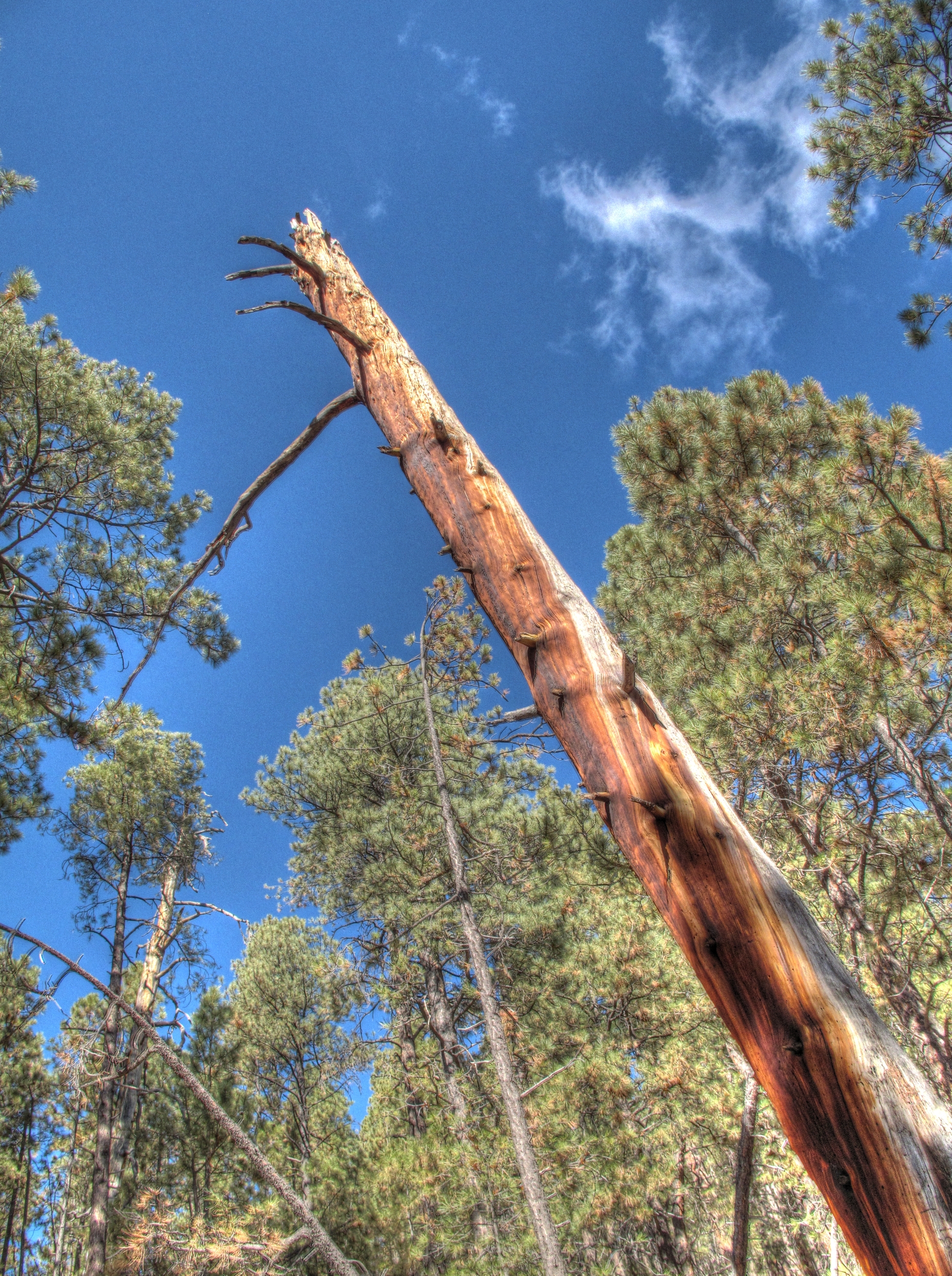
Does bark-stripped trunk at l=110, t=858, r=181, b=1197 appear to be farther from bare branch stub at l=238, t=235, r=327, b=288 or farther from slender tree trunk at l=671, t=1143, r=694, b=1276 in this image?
bare branch stub at l=238, t=235, r=327, b=288

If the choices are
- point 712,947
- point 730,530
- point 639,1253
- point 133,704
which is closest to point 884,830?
point 730,530

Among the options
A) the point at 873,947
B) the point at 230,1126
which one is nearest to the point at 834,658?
the point at 873,947

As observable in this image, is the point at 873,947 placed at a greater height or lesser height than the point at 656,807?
lesser

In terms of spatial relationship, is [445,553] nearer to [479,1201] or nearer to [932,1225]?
[932,1225]

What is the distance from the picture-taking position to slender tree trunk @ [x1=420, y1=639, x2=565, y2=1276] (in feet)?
11.7

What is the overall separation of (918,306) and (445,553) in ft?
17.7

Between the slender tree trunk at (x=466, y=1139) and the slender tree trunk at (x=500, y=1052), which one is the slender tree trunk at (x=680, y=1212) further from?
the slender tree trunk at (x=500, y=1052)

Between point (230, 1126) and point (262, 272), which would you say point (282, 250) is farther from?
point (230, 1126)

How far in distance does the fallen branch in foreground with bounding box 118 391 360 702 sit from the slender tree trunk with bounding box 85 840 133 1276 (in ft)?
14.6

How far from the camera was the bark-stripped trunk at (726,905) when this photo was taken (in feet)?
2.25

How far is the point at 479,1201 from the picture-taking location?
5230 millimetres

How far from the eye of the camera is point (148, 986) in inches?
325

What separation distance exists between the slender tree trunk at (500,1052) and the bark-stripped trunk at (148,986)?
211 inches

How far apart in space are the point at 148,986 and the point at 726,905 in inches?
382
